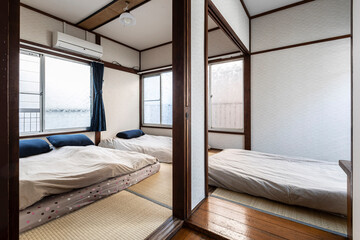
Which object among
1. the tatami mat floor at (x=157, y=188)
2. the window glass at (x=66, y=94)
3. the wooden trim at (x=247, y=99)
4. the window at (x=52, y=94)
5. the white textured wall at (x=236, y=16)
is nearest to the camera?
the tatami mat floor at (x=157, y=188)

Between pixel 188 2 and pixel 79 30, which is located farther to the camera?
pixel 79 30

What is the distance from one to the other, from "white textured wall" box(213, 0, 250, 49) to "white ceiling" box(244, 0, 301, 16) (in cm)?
15

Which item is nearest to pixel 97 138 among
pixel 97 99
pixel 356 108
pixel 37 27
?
pixel 97 99

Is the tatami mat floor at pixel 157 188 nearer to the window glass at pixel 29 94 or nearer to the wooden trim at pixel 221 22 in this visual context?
the wooden trim at pixel 221 22

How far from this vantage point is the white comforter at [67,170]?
146 centimetres

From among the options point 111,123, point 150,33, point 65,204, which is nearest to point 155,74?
point 150,33

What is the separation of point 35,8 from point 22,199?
338 cm

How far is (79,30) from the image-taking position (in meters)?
3.65

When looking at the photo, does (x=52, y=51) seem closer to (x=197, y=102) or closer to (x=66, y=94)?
(x=66, y=94)

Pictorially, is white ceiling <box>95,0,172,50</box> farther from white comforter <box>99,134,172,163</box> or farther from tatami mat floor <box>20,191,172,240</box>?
tatami mat floor <box>20,191,172,240</box>

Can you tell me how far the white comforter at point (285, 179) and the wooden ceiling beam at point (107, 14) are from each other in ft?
9.59

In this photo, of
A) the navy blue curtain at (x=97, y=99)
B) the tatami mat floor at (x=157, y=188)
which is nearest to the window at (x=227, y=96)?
the tatami mat floor at (x=157, y=188)

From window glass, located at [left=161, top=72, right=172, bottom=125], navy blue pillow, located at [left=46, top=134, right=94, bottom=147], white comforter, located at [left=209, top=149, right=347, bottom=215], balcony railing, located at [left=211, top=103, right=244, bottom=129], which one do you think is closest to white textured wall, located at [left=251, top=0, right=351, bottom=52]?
balcony railing, located at [left=211, top=103, right=244, bottom=129]

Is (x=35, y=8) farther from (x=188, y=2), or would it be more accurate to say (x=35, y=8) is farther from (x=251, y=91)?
(x=251, y=91)
